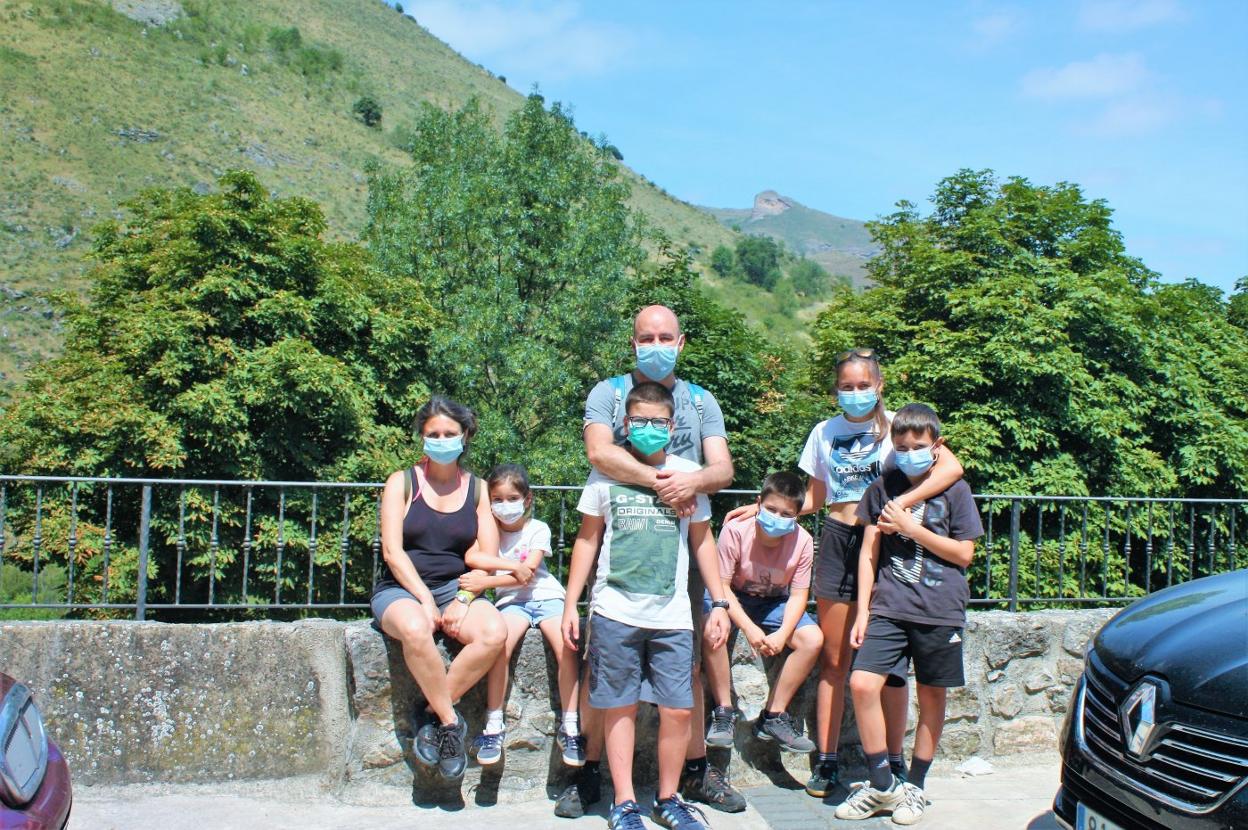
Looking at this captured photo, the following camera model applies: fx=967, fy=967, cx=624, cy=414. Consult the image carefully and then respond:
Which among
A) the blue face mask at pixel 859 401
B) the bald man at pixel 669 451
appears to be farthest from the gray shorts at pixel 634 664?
the blue face mask at pixel 859 401

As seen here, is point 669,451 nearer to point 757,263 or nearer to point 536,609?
point 536,609

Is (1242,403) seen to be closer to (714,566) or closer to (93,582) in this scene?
(714,566)

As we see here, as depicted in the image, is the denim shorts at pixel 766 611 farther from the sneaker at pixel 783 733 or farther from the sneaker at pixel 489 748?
the sneaker at pixel 489 748

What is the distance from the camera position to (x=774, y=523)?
15.4 ft

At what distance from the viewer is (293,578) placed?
49.1 feet

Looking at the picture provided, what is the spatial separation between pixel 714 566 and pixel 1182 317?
65.5ft

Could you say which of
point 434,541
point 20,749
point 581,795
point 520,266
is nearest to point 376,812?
point 581,795

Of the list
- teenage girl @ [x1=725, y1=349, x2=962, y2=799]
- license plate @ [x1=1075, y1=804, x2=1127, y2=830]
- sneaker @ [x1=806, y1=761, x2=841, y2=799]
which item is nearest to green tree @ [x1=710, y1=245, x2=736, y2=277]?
teenage girl @ [x1=725, y1=349, x2=962, y2=799]

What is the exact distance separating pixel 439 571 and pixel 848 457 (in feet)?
6.75

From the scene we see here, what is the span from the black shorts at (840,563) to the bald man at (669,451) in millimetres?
646

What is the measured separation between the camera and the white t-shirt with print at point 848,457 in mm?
4707

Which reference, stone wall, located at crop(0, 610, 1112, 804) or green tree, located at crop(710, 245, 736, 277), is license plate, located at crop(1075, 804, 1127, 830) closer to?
stone wall, located at crop(0, 610, 1112, 804)

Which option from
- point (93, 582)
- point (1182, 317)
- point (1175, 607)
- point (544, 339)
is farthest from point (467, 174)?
point (1175, 607)

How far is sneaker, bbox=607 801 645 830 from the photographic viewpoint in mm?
4031
